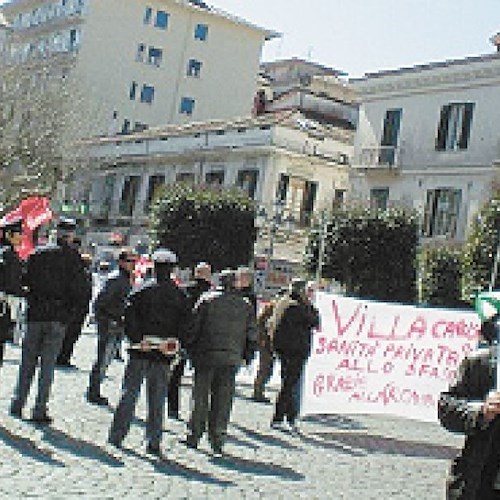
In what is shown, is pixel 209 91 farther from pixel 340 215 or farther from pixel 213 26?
pixel 340 215

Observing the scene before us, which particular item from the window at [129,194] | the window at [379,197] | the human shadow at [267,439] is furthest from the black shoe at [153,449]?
the window at [129,194]

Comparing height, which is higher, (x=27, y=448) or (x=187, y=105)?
(x=187, y=105)

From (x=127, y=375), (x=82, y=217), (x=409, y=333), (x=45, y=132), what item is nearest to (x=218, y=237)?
(x=45, y=132)

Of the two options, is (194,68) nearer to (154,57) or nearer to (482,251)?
A: (154,57)

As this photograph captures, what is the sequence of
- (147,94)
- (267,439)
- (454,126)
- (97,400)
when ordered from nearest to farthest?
1. (267,439)
2. (97,400)
3. (454,126)
4. (147,94)

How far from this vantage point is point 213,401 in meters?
10.6

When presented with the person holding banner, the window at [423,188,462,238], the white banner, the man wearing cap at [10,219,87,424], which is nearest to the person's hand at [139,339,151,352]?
the man wearing cap at [10,219,87,424]

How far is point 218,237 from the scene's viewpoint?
40875mm

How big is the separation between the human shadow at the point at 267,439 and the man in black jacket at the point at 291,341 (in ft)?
2.19

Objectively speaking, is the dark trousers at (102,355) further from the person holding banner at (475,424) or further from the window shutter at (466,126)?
the window shutter at (466,126)

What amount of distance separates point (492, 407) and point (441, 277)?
30991 millimetres

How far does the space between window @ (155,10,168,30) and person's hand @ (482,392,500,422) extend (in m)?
67.9

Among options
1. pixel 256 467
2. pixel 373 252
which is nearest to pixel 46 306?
pixel 256 467

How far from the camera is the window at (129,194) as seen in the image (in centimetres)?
5794
